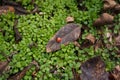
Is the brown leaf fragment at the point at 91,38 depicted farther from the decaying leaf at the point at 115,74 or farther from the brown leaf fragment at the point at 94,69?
the decaying leaf at the point at 115,74

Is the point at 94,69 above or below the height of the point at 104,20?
below

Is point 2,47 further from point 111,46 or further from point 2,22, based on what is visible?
point 111,46

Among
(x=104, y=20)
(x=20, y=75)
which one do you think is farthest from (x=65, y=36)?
(x=20, y=75)

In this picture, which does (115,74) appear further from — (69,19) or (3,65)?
(3,65)

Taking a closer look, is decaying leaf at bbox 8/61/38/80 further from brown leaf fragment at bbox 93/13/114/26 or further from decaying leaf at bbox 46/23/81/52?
brown leaf fragment at bbox 93/13/114/26

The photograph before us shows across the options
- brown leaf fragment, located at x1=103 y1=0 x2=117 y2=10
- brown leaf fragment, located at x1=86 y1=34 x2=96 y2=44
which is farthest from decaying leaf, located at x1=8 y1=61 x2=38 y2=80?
brown leaf fragment, located at x1=103 y1=0 x2=117 y2=10

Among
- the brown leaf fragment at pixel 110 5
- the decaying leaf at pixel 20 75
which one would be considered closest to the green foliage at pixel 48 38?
the decaying leaf at pixel 20 75
